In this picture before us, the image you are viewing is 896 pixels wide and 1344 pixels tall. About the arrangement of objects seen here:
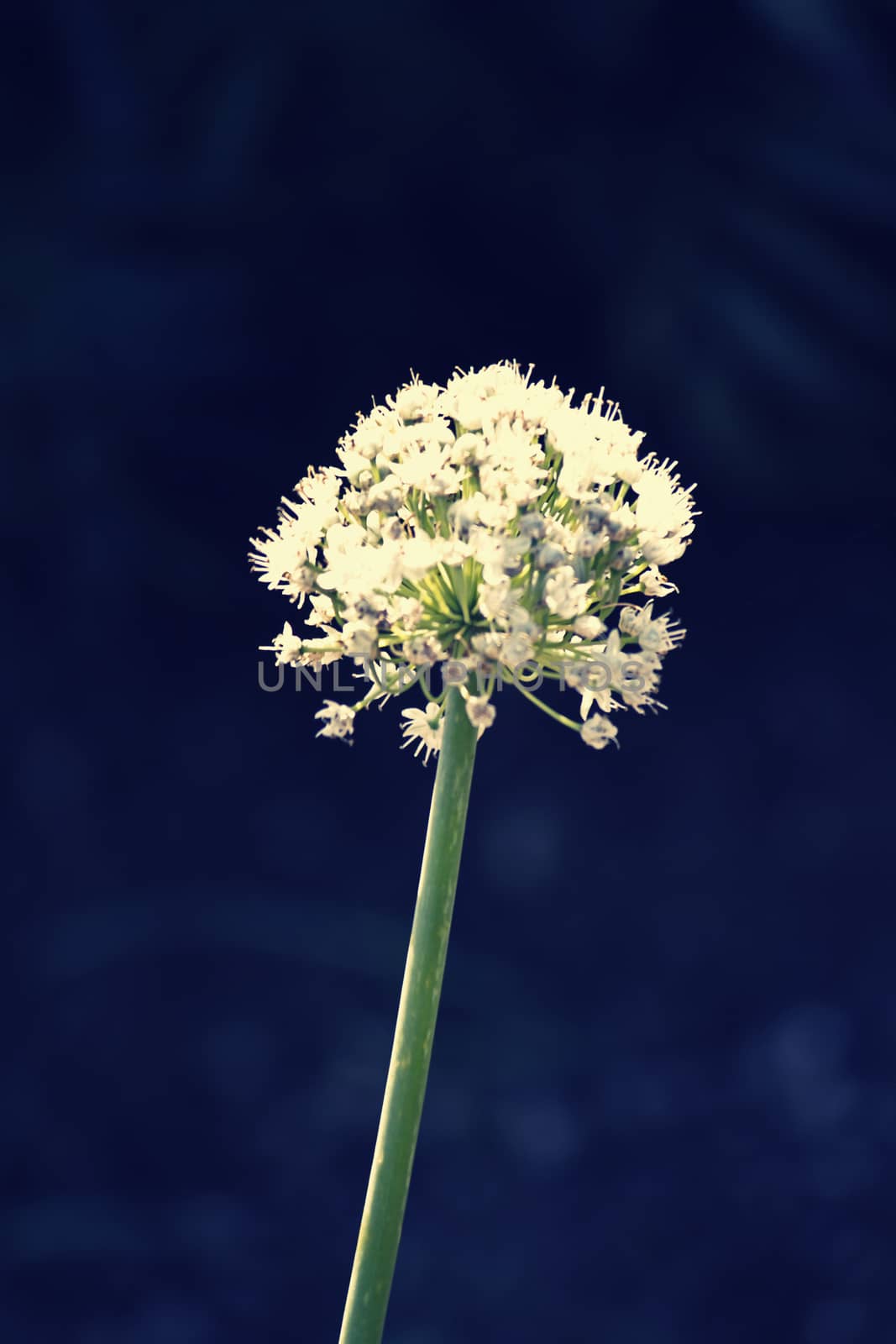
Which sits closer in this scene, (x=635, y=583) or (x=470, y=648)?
(x=470, y=648)

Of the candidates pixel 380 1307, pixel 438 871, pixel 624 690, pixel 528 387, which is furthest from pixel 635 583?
pixel 380 1307

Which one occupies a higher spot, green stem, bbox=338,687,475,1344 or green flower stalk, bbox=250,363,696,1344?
green flower stalk, bbox=250,363,696,1344

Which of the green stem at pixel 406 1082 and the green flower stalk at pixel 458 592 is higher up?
the green flower stalk at pixel 458 592

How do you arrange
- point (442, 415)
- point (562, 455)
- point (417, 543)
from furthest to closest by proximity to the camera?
point (442, 415) < point (562, 455) < point (417, 543)

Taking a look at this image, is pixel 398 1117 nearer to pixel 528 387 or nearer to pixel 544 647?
pixel 544 647

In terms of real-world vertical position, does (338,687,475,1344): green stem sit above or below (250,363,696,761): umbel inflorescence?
below

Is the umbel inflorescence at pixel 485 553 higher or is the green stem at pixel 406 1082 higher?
the umbel inflorescence at pixel 485 553
